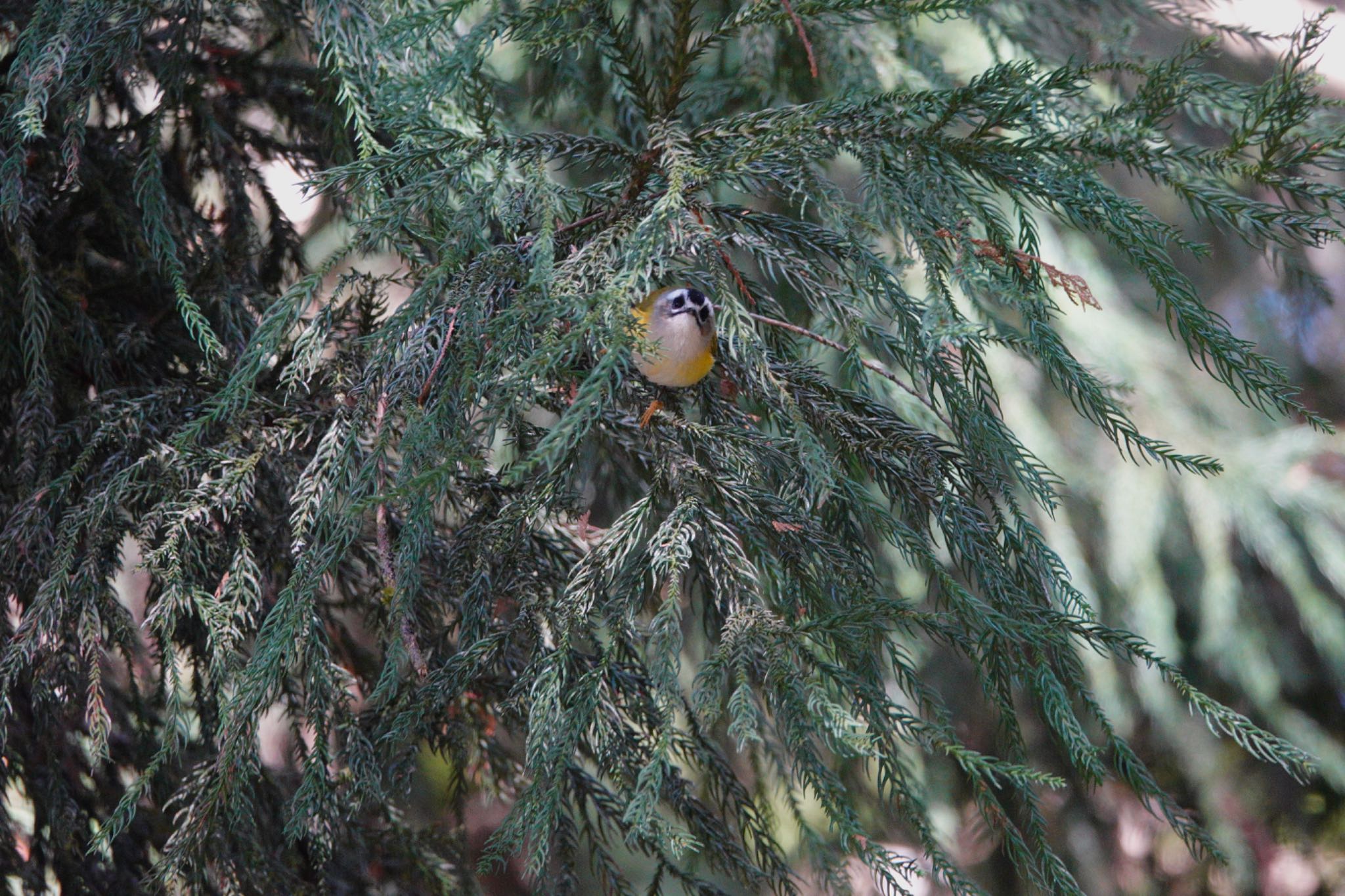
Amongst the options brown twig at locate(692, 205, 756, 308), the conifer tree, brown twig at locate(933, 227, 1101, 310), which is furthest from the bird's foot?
brown twig at locate(933, 227, 1101, 310)

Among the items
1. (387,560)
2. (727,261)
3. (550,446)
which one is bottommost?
(387,560)

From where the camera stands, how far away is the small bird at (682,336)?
3.35 ft

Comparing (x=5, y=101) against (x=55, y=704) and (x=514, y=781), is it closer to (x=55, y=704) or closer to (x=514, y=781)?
(x=55, y=704)

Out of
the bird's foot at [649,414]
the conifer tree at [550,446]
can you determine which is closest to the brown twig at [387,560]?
the conifer tree at [550,446]

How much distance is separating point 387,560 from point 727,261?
1.54ft

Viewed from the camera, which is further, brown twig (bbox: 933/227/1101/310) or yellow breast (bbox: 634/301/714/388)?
yellow breast (bbox: 634/301/714/388)

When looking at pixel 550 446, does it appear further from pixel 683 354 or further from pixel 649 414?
pixel 683 354

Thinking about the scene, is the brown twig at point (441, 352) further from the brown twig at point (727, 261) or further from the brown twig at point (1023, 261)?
the brown twig at point (1023, 261)

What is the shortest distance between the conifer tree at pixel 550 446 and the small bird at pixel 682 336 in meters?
0.03

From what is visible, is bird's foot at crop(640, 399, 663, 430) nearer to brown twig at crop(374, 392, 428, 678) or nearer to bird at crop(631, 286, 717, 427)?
bird at crop(631, 286, 717, 427)

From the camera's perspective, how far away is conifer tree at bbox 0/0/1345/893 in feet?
2.46

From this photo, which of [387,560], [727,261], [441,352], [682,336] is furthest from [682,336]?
[387,560]

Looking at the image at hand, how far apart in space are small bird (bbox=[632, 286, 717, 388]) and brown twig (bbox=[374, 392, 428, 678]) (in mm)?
274

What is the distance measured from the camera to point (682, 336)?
3.36 ft
